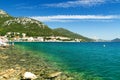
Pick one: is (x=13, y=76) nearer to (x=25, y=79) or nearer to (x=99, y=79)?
(x=25, y=79)

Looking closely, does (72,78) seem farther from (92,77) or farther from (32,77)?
(32,77)

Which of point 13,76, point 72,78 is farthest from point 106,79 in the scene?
point 13,76

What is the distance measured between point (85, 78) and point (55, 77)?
5.16m

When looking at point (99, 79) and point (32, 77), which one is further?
point (99, 79)

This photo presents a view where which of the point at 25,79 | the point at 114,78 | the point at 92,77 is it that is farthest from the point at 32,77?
the point at 114,78

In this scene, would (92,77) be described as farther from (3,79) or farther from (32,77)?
(3,79)

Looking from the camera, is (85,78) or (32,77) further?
(85,78)

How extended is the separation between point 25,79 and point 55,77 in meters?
5.38

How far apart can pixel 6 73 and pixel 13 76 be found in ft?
10.6

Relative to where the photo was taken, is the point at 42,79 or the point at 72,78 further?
the point at 72,78

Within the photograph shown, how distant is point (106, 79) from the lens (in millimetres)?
43688

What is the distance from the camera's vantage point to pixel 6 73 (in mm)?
45562

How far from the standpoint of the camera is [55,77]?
142ft

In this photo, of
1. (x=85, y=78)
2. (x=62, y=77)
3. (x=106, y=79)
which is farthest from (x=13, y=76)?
(x=106, y=79)
